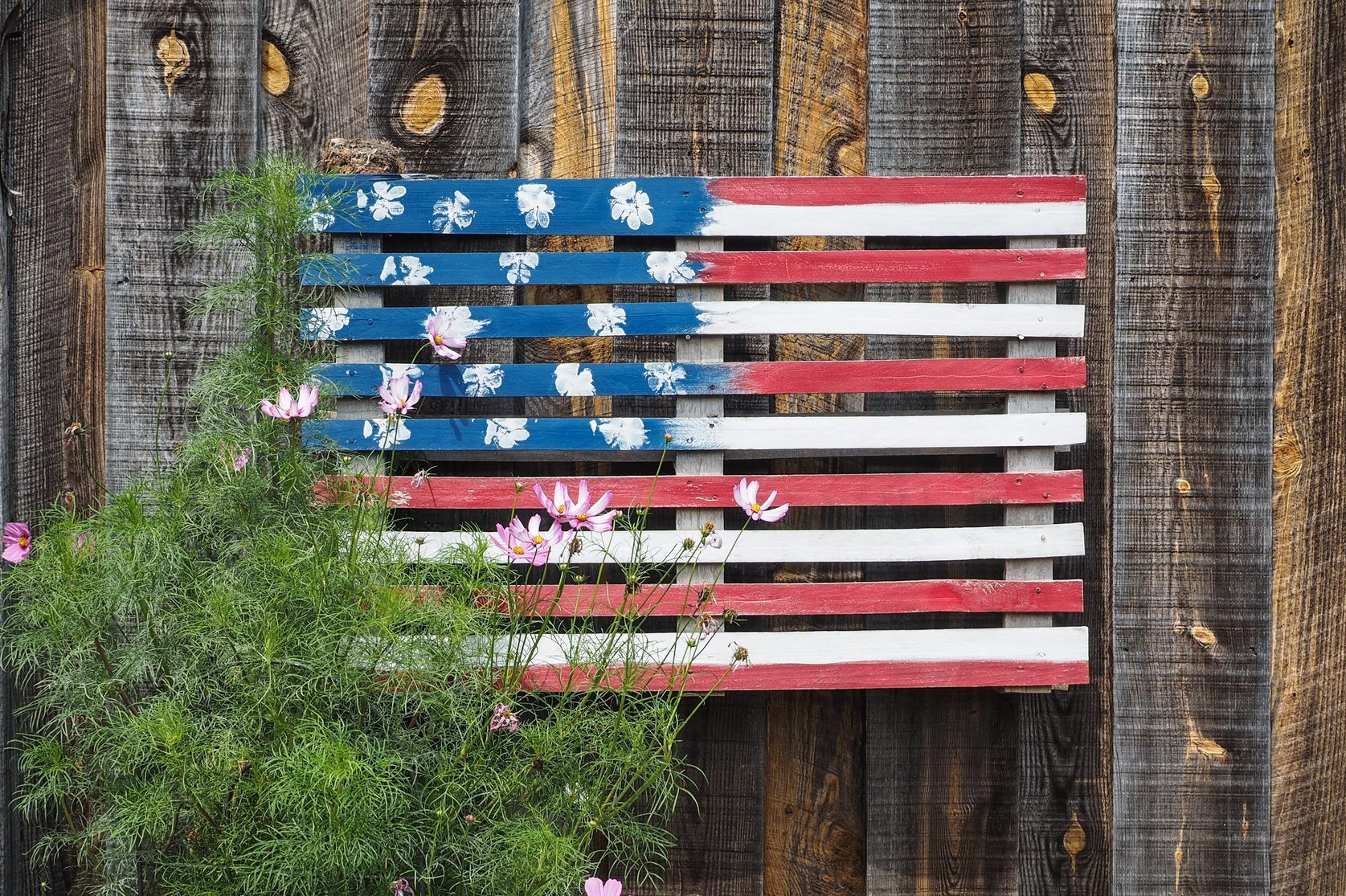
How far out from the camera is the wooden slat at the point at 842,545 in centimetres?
178

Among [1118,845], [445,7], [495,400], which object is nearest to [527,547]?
[495,400]

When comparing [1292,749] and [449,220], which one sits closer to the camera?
[449,220]

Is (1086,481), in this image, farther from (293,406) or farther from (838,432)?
(293,406)

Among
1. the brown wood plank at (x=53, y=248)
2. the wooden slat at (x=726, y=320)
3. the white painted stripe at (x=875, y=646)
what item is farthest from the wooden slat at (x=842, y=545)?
the brown wood plank at (x=53, y=248)

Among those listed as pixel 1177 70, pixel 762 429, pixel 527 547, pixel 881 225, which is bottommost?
pixel 527 547

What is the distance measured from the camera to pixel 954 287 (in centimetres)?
200

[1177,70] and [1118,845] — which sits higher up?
[1177,70]

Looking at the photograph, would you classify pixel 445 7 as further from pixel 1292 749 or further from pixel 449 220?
pixel 1292 749

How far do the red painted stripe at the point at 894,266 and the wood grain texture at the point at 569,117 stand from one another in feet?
0.95

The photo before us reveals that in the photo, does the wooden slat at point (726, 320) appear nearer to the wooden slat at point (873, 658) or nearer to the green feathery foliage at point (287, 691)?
the green feathery foliage at point (287, 691)

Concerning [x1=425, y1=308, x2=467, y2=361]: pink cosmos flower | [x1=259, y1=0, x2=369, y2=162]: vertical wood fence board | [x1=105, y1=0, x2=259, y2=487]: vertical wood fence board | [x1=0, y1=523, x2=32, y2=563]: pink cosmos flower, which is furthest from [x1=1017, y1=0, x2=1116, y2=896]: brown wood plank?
[x1=0, y1=523, x2=32, y2=563]: pink cosmos flower

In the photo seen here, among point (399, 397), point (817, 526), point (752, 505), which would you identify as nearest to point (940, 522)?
point (817, 526)

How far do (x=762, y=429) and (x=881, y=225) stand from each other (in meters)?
0.44

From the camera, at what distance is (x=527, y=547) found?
149 centimetres
